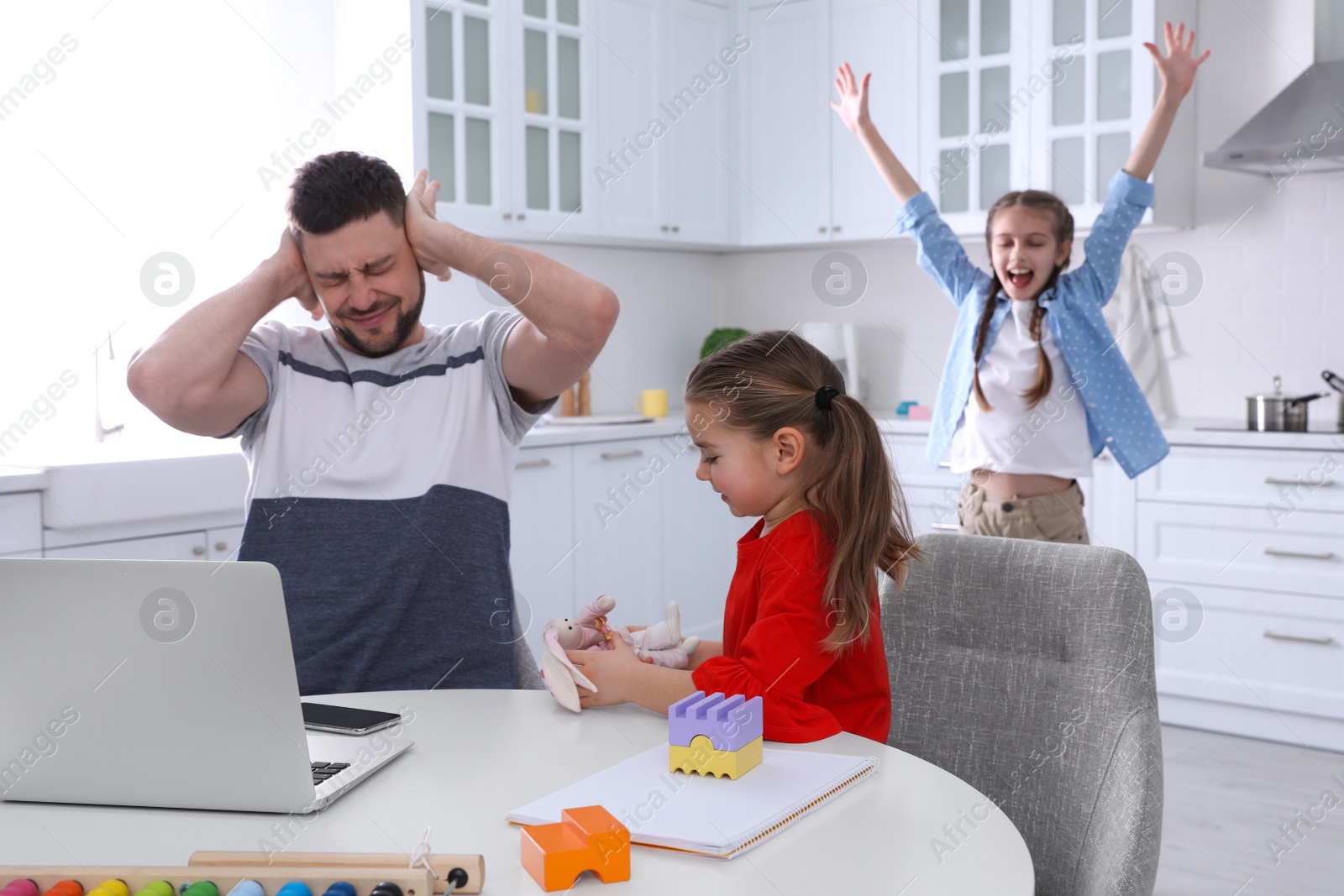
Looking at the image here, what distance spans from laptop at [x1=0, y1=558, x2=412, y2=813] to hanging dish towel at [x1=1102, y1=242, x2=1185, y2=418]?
11.0ft

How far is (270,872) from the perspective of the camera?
80 cm

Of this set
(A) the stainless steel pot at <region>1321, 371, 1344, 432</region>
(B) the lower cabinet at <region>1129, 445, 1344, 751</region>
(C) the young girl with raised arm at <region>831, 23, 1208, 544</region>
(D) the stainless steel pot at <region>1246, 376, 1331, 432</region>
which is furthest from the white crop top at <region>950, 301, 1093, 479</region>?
(A) the stainless steel pot at <region>1321, 371, 1344, 432</region>

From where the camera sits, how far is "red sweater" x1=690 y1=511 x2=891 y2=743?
1.16 metres

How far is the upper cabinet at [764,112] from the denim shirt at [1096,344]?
914 millimetres

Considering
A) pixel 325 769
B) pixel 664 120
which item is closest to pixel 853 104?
pixel 664 120

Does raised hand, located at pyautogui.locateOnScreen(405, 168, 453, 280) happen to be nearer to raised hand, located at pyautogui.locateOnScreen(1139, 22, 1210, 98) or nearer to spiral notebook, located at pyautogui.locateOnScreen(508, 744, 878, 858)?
spiral notebook, located at pyautogui.locateOnScreen(508, 744, 878, 858)

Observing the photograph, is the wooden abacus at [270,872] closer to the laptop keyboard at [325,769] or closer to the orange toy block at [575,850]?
the orange toy block at [575,850]

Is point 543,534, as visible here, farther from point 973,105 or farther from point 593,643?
point 593,643

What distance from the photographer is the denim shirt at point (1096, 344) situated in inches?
104

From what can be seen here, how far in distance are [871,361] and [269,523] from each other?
3.17m

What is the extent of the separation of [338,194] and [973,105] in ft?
9.19

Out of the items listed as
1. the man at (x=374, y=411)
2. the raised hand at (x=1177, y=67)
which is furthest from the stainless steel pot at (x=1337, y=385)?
the man at (x=374, y=411)

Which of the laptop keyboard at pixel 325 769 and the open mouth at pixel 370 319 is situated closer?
the laptop keyboard at pixel 325 769

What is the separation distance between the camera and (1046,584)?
1.32 metres
